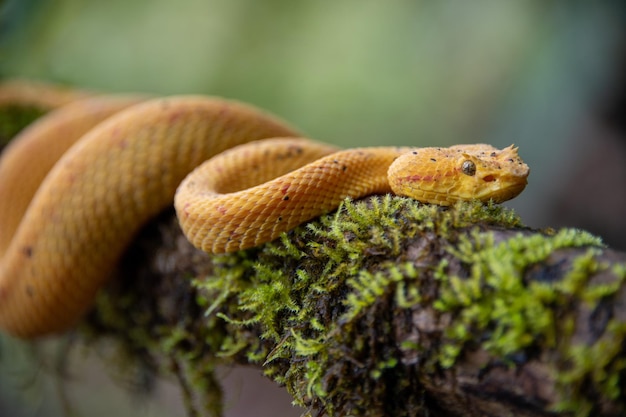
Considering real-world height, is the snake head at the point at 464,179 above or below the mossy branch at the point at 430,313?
above

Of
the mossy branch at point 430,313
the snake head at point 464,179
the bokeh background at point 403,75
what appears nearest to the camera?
the mossy branch at point 430,313

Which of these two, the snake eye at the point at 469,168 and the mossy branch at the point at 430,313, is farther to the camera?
the snake eye at the point at 469,168

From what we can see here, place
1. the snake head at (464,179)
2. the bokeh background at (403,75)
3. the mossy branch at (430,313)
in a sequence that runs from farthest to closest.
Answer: the bokeh background at (403,75) < the snake head at (464,179) < the mossy branch at (430,313)

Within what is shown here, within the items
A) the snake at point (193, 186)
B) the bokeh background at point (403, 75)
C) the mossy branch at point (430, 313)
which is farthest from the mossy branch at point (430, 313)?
the bokeh background at point (403, 75)

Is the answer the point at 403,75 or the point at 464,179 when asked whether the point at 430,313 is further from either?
the point at 403,75

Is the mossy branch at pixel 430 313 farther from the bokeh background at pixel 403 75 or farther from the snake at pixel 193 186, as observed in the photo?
the bokeh background at pixel 403 75

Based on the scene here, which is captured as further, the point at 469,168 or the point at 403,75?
the point at 403,75

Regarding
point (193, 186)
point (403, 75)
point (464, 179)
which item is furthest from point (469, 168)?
point (403, 75)

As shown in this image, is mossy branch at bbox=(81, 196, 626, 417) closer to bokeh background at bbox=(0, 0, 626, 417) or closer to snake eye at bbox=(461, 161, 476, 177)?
snake eye at bbox=(461, 161, 476, 177)
